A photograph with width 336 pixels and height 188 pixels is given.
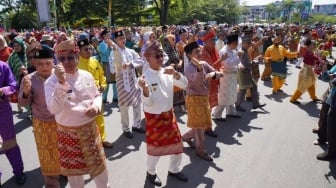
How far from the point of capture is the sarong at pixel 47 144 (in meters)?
3.32

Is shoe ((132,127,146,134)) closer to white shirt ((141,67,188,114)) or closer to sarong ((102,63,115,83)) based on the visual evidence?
white shirt ((141,67,188,114))

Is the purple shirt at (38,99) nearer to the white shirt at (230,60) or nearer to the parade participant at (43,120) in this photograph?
the parade participant at (43,120)

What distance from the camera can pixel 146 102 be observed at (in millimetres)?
3416

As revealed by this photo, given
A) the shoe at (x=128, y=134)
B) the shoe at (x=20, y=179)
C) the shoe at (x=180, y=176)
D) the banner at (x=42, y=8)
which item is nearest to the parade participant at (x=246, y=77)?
the shoe at (x=128, y=134)

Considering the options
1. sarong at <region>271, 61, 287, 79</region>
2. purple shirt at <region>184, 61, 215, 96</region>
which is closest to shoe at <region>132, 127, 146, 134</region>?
purple shirt at <region>184, 61, 215, 96</region>

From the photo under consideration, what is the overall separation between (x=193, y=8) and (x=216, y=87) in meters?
50.1

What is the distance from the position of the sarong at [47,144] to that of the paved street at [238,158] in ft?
2.04

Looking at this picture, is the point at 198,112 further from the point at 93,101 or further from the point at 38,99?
the point at 38,99

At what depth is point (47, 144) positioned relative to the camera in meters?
3.33

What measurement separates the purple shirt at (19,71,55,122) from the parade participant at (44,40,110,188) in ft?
1.98

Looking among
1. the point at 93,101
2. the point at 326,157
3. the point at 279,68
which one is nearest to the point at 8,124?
the point at 93,101

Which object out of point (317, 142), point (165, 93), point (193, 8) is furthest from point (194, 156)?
point (193, 8)

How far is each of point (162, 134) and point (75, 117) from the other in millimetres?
1183

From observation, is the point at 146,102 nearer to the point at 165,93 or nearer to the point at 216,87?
the point at 165,93
